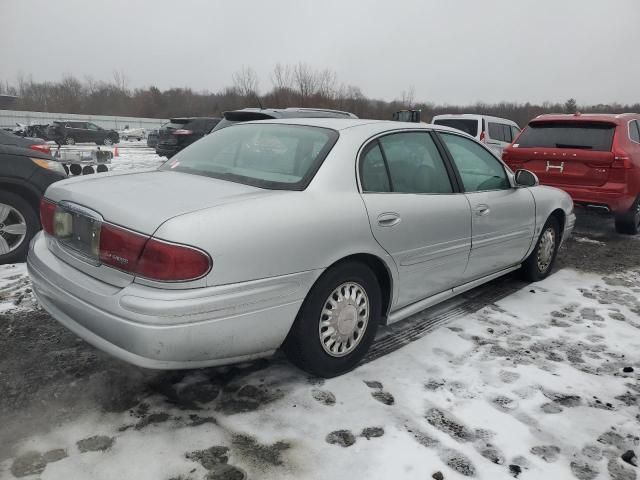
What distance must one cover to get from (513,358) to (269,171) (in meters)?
2.03

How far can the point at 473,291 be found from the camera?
457 cm

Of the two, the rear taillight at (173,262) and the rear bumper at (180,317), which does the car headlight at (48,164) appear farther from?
the rear taillight at (173,262)

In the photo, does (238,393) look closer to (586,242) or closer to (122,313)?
(122,313)

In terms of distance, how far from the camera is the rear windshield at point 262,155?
2.73 meters

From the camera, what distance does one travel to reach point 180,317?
2.09 m

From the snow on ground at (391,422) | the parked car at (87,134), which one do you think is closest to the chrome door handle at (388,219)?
the snow on ground at (391,422)

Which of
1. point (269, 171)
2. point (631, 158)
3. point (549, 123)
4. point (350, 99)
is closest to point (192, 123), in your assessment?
point (549, 123)

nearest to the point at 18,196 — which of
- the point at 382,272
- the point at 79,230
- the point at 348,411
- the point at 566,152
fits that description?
the point at 79,230

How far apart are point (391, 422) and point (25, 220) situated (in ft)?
13.4

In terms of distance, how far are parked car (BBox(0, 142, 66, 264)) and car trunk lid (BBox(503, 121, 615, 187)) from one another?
6.24m

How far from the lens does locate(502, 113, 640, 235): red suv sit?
20.9 feet

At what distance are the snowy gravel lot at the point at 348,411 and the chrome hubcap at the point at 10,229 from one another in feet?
4.02

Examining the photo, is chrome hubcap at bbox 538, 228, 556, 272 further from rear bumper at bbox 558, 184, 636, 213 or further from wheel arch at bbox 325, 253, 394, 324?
wheel arch at bbox 325, 253, 394, 324

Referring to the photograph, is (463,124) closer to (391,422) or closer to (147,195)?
(391,422)
